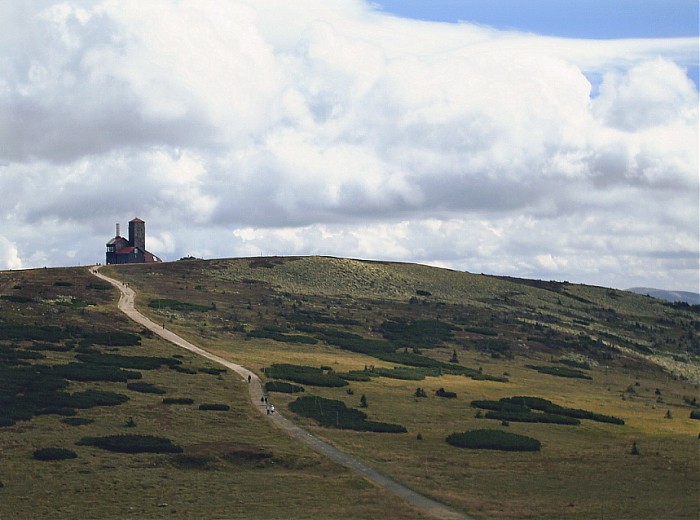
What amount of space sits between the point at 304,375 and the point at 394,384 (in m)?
8.94

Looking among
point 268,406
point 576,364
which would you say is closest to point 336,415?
point 268,406

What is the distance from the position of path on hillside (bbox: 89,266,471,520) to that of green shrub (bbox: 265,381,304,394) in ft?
2.67

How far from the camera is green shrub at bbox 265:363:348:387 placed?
76.5 meters

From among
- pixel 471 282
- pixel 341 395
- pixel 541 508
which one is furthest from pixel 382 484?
pixel 471 282

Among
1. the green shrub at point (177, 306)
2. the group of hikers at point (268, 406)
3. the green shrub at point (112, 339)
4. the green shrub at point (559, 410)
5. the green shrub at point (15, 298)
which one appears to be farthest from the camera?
the green shrub at point (177, 306)

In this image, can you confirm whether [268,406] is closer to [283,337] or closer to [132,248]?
[283,337]

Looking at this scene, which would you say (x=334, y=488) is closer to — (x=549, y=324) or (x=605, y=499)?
(x=605, y=499)

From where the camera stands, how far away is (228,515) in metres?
38.8

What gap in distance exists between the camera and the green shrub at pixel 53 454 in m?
48.3

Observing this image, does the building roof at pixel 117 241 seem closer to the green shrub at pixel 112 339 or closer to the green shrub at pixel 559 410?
the green shrub at pixel 112 339

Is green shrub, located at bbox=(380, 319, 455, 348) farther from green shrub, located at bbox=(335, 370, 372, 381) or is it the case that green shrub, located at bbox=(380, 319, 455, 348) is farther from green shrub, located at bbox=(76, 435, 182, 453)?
green shrub, located at bbox=(76, 435, 182, 453)

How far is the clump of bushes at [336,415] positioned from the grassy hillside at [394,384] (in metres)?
0.32

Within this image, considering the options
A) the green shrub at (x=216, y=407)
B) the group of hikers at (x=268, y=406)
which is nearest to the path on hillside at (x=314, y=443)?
the group of hikers at (x=268, y=406)

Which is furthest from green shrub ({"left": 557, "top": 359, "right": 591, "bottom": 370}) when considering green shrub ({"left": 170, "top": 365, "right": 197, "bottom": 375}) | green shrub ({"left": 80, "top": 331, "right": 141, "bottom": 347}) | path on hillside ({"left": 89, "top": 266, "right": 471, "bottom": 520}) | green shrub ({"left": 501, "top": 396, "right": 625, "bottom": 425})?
green shrub ({"left": 80, "top": 331, "right": 141, "bottom": 347})
